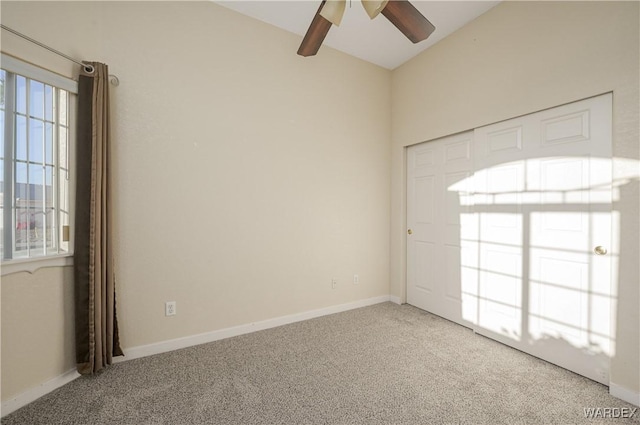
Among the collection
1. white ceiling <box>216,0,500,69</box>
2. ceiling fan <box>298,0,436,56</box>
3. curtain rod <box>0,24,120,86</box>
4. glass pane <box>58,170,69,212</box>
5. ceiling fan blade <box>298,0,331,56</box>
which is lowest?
glass pane <box>58,170,69,212</box>

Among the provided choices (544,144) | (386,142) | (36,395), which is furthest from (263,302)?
(544,144)

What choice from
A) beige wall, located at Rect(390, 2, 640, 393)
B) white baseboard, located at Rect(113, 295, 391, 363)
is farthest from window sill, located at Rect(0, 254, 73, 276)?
beige wall, located at Rect(390, 2, 640, 393)

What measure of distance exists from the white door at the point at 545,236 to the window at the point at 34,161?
3525 mm

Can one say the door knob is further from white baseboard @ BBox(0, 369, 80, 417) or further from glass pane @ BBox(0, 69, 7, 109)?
glass pane @ BBox(0, 69, 7, 109)

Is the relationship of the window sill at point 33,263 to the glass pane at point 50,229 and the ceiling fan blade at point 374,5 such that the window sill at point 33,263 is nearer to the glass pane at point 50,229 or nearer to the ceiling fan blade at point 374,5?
the glass pane at point 50,229

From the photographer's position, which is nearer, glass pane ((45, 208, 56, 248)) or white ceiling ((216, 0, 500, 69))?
glass pane ((45, 208, 56, 248))

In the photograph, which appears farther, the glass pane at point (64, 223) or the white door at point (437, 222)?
the white door at point (437, 222)

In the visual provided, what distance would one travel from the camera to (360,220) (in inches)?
138

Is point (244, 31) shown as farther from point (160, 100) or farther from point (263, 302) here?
point (263, 302)

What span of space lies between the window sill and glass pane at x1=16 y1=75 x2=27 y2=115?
965mm

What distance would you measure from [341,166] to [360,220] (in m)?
0.74

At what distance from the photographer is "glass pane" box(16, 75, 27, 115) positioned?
68.3 inches

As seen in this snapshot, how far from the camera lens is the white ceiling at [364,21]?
99.9 inches

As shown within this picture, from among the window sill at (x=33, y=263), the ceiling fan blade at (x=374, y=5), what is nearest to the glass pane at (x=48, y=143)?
the window sill at (x=33, y=263)
